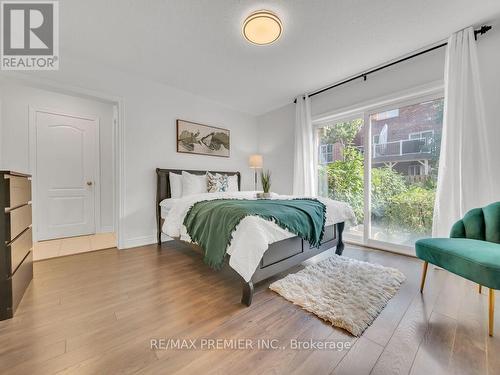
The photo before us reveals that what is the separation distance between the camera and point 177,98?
11.3ft

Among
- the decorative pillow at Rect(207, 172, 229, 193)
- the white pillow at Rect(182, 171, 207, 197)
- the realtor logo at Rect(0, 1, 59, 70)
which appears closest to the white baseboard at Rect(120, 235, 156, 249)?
the white pillow at Rect(182, 171, 207, 197)

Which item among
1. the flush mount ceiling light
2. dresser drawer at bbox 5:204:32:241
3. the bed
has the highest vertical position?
the flush mount ceiling light

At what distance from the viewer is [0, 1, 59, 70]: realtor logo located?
1.86 m

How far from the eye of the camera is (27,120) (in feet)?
10.2

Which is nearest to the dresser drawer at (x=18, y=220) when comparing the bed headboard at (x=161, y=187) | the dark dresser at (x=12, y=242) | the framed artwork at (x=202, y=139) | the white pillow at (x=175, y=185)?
the dark dresser at (x=12, y=242)

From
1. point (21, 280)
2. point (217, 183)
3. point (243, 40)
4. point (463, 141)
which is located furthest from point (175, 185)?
point (463, 141)

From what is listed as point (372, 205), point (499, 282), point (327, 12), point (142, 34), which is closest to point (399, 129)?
point (372, 205)

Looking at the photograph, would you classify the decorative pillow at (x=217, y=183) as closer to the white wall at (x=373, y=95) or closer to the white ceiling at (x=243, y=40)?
the white wall at (x=373, y=95)

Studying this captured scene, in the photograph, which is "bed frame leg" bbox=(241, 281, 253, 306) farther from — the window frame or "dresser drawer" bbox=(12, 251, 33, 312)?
the window frame

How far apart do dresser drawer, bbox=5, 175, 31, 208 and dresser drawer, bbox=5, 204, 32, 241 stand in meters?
0.05

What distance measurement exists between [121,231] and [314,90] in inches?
147

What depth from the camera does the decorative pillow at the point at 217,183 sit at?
3.38 metres

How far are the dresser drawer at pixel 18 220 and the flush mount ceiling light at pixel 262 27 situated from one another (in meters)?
2.42

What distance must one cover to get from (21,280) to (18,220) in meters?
0.49
